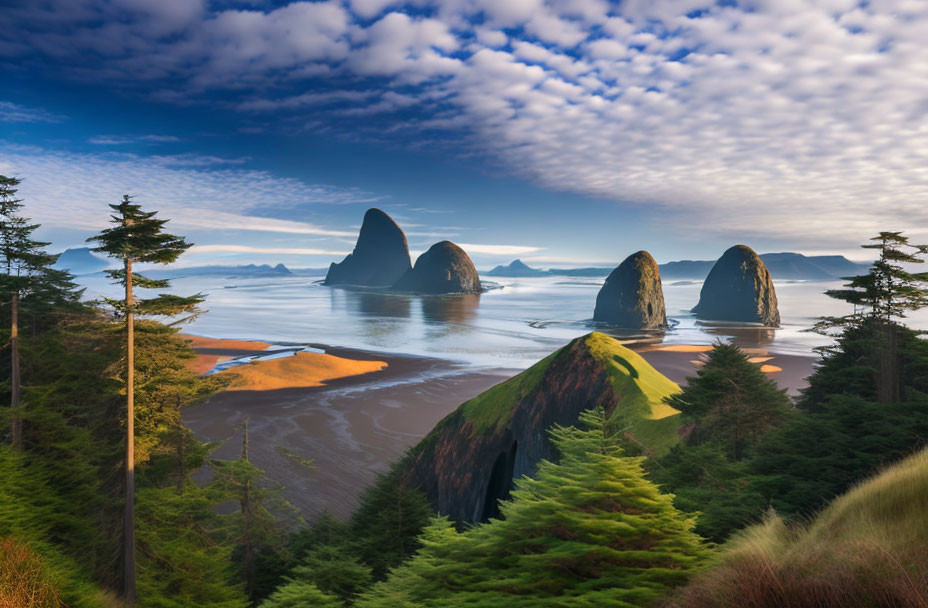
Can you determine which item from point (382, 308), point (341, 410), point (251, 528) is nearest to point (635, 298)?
point (382, 308)

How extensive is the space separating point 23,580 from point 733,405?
19.6 meters

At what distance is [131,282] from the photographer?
16172 mm

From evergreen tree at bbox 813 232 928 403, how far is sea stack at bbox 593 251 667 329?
8821 centimetres

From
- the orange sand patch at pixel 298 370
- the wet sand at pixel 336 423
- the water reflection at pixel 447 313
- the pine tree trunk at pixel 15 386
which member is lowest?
the wet sand at pixel 336 423

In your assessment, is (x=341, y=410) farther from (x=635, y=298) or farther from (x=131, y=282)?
(x=635, y=298)

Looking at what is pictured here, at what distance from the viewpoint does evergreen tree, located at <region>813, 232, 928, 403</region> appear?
15266mm

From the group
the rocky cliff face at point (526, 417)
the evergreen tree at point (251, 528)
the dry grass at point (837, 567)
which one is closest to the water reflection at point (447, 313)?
the rocky cliff face at point (526, 417)

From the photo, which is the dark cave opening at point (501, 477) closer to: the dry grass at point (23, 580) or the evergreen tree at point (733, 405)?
the evergreen tree at point (733, 405)

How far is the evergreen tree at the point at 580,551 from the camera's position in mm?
5348

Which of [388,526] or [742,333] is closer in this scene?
[388,526]

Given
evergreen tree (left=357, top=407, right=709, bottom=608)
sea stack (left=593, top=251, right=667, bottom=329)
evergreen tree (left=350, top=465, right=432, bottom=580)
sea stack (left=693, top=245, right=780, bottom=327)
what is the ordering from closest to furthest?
evergreen tree (left=357, top=407, right=709, bottom=608) < evergreen tree (left=350, top=465, right=432, bottom=580) < sea stack (left=593, top=251, right=667, bottom=329) < sea stack (left=693, top=245, right=780, bottom=327)

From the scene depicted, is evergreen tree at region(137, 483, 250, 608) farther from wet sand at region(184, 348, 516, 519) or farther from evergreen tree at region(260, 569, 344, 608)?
evergreen tree at region(260, 569, 344, 608)

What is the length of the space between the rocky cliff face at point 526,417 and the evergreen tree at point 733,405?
3836 mm

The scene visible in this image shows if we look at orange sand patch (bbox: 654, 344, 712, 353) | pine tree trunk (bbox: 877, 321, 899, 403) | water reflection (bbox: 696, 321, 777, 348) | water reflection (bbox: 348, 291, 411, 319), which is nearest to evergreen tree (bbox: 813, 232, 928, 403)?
pine tree trunk (bbox: 877, 321, 899, 403)
